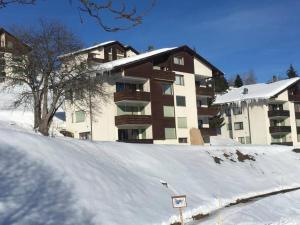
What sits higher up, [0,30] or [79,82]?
[0,30]

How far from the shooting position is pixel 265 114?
71000 mm

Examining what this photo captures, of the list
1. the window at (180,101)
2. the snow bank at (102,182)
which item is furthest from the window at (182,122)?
the snow bank at (102,182)

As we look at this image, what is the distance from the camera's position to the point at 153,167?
30078 millimetres

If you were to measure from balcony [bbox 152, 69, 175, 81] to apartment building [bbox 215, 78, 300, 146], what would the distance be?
19272 mm

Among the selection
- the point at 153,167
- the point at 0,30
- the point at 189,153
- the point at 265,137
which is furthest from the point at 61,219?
the point at 0,30

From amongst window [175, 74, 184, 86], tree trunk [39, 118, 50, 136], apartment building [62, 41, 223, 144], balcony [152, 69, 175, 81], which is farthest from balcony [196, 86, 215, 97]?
tree trunk [39, 118, 50, 136]

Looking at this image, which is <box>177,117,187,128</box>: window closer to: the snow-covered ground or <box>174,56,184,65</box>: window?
<box>174,56,184,65</box>: window

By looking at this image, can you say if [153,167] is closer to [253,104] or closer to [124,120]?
[124,120]

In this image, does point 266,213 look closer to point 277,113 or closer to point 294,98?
point 277,113

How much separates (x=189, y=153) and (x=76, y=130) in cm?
1902

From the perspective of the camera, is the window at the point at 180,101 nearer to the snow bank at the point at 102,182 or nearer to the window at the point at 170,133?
the window at the point at 170,133

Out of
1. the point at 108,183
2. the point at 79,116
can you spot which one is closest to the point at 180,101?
the point at 79,116

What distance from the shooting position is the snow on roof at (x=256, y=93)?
234ft

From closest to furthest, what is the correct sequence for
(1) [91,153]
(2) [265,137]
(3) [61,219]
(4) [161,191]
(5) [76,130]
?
(3) [61,219] → (4) [161,191] → (1) [91,153] → (5) [76,130] → (2) [265,137]
